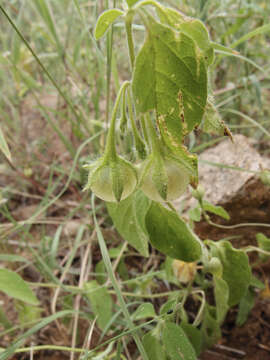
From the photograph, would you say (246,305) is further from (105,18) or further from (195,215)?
(105,18)

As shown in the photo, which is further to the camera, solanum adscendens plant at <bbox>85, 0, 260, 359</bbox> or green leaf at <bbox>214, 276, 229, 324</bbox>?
green leaf at <bbox>214, 276, 229, 324</bbox>

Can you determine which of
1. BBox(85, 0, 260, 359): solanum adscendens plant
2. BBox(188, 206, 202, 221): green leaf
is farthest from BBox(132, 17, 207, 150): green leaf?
BBox(188, 206, 202, 221): green leaf

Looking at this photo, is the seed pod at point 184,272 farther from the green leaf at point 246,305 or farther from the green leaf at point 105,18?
the green leaf at point 105,18

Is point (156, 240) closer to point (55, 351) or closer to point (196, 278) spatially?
point (196, 278)

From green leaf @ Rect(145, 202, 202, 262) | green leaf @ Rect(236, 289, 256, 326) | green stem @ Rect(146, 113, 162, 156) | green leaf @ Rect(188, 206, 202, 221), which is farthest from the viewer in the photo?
green leaf @ Rect(236, 289, 256, 326)

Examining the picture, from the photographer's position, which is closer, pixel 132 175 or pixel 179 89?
pixel 179 89

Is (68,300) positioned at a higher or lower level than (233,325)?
higher

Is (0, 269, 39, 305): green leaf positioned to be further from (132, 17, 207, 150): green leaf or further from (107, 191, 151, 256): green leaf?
(132, 17, 207, 150): green leaf

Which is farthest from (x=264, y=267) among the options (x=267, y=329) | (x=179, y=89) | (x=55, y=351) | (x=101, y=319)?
(x=179, y=89)

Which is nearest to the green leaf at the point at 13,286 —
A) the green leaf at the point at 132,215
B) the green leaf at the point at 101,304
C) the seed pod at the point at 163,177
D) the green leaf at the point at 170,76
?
the green leaf at the point at 101,304
